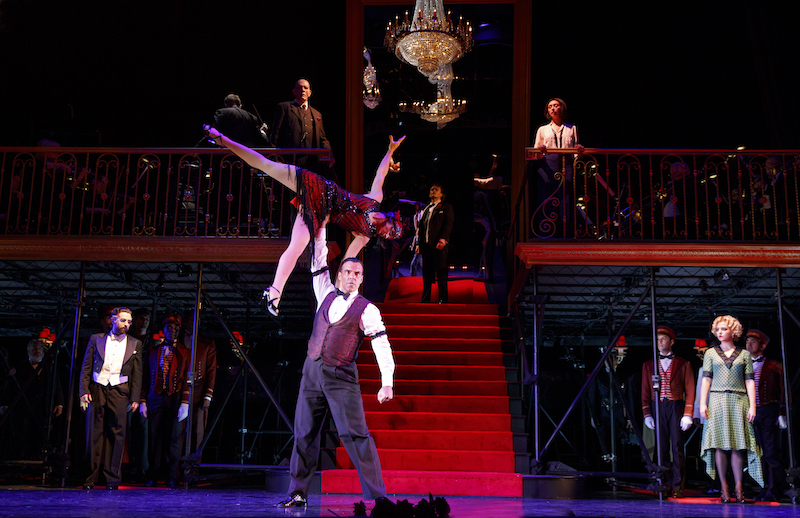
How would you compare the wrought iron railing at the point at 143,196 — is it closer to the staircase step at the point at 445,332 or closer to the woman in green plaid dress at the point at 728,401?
the staircase step at the point at 445,332

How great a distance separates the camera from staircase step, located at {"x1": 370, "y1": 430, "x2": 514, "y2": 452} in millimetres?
6820

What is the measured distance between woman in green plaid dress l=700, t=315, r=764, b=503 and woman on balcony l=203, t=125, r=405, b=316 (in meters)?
3.26

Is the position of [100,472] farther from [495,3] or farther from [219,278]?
[495,3]

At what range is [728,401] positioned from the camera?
6.61 meters

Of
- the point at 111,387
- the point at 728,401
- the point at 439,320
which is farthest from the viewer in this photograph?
the point at 439,320

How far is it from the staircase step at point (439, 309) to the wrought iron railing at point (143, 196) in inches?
66.4

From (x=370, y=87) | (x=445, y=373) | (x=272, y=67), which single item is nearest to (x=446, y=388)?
(x=445, y=373)

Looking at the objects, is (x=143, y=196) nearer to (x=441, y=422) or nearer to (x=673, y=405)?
(x=441, y=422)

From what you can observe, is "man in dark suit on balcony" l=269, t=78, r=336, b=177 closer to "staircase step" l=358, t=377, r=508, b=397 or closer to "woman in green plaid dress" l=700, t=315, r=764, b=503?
"staircase step" l=358, t=377, r=508, b=397

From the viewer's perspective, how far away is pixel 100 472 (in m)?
6.94

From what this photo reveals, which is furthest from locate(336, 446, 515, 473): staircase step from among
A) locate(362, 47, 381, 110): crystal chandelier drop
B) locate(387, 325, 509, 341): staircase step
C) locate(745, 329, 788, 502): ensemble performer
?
locate(362, 47, 381, 110): crystal chandelier drop

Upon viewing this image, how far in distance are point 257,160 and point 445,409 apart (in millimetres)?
3175

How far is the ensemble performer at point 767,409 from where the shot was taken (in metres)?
7.00

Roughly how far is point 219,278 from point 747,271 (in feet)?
18.9
